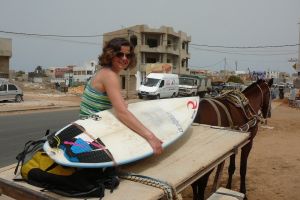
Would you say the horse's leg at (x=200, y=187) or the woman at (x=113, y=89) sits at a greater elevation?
the woman at (x=113, y=89)

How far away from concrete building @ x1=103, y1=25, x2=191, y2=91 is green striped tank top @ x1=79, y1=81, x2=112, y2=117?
50.7 m

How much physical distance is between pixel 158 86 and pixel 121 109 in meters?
32.7

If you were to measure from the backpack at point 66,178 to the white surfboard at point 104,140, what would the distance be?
10 cm

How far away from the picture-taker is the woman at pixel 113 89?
3.16m

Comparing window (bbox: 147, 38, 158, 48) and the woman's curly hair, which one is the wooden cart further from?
window (bbox: 147, 38, 158, 48)

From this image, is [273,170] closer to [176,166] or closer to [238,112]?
[238,112]

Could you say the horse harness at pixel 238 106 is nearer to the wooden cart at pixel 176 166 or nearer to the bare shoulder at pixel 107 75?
the wooden cart at pixel 176 166

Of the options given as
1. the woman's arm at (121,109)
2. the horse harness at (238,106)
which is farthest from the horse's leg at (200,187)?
the woman's arm at (121,109)

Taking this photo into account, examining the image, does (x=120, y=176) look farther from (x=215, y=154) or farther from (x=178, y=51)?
(x=178, y=51)

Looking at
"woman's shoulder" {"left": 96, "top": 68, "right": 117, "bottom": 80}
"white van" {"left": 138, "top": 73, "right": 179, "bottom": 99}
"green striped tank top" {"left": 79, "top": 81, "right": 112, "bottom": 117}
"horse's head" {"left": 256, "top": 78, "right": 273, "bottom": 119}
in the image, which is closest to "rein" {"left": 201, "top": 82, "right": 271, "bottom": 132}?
"horse's head" {"left": 256, "top": 78, "right": 273, "bottom": 119}

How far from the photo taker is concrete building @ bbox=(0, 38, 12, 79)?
130 feet

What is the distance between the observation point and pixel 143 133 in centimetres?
318

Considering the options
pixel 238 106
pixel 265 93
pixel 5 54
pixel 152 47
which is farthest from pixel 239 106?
pixel 152 47

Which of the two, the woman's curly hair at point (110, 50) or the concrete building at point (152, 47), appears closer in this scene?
the woman's curly hair at point (110, 50)
